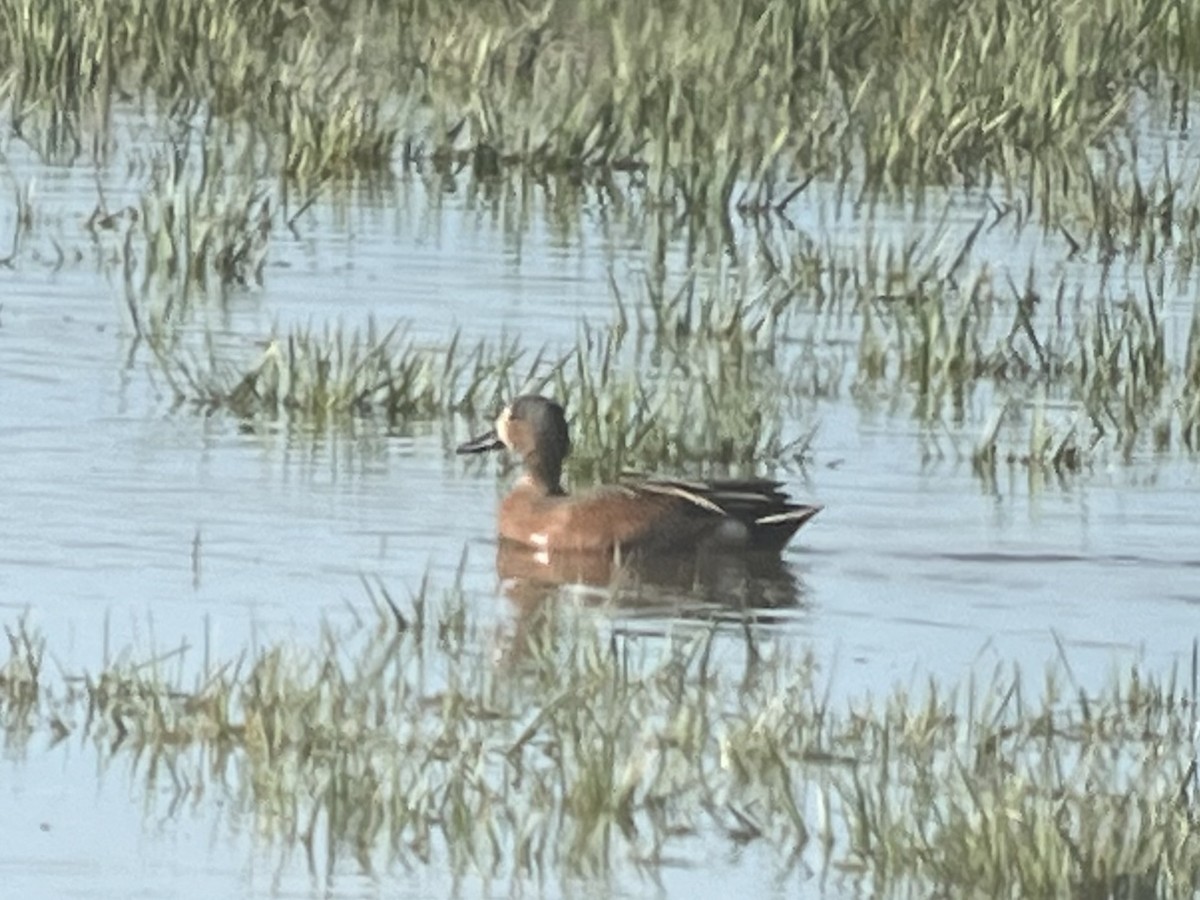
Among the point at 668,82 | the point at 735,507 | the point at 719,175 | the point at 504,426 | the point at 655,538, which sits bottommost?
the point at 655,538

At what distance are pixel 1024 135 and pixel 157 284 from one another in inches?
181

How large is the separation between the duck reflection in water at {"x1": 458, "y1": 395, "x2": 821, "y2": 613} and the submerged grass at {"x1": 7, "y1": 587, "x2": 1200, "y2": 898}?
1.34 m

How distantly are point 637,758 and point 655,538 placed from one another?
3.33 metres

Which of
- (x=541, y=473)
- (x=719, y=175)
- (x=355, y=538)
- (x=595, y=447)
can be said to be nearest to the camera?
(x=355, y=538)

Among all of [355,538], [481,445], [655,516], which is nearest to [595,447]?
[481,445]

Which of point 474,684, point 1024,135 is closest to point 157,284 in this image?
point 1024,135

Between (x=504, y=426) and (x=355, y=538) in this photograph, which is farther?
(x=504, y=426)

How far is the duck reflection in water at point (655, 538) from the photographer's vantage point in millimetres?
10500

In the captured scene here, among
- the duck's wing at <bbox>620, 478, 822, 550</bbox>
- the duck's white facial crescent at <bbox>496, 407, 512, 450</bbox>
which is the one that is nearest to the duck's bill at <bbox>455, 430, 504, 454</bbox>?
the duck's white facial crescent at <bbox>496, 407, 512, 450</bbox>

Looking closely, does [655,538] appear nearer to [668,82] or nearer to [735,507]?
[735,507]

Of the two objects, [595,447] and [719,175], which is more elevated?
[719,175]

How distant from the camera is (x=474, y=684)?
8.52 metres

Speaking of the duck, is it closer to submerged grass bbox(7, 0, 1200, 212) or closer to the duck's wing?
Answer: the duck's wing

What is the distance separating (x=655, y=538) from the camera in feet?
35.5
